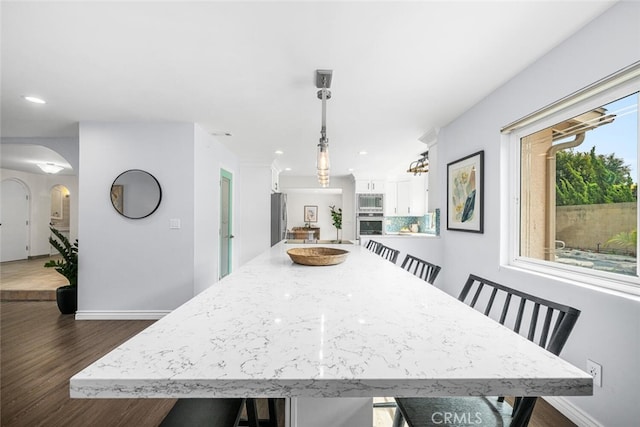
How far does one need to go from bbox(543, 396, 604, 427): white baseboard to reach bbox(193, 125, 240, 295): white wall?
10.9 ft

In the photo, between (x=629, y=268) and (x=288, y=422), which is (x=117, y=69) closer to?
(x=288, y=422)

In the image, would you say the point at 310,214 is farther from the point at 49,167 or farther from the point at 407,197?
the point at 49,167

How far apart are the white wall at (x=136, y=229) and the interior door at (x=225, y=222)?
47.9 inches

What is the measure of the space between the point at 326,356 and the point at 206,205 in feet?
11.5

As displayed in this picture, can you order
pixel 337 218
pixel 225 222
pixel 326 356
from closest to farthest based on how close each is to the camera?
pixel 326 356 < pixel 225 222 < pixel 337 218

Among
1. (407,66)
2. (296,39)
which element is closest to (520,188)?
(407,66)

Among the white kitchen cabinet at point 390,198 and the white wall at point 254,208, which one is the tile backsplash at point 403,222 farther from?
the white wall at point 254,208

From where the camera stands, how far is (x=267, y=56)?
6.37 ft

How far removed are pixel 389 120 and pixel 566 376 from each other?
291 centimetres

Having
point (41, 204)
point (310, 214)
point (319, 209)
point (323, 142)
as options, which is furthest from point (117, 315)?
point (319, 209)

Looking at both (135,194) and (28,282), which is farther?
(28,282)

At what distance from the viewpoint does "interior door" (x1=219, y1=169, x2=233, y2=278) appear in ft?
15.4

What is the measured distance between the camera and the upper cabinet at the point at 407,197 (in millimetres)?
6301

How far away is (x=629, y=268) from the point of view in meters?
1.49
